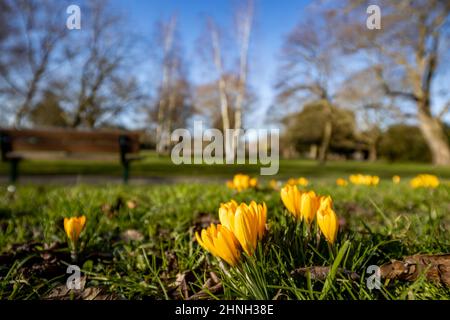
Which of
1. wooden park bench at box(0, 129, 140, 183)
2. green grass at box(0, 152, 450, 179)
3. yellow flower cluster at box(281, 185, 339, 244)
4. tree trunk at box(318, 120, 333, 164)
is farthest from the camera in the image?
tree trunk at box(318, 120, 333, 164)

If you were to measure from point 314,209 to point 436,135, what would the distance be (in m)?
21.1

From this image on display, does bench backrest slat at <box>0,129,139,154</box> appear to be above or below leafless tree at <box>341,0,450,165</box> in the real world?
below

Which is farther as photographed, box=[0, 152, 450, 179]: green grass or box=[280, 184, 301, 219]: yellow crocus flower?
box=[0, 152, 450, 179]: green grass

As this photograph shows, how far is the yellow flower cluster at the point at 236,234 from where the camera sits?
832mm

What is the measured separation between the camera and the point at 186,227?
1.84m

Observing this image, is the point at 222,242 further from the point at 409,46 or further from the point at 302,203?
the point at 409,46

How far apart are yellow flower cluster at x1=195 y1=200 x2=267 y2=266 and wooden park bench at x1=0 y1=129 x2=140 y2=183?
5517 millimetres

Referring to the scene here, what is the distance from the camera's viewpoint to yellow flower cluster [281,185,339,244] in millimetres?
931

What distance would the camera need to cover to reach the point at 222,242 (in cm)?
83
